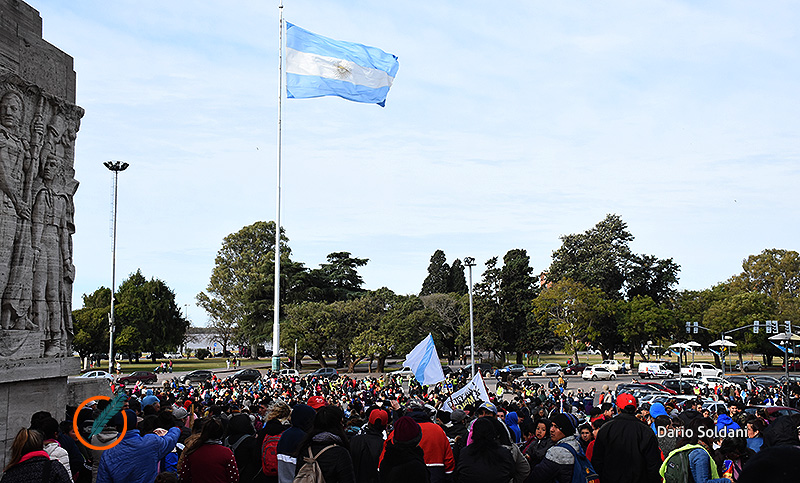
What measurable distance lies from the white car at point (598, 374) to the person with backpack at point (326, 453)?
146 ft

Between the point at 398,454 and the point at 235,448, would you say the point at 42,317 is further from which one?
the point at 398,454

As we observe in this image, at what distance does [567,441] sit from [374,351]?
4517 cm

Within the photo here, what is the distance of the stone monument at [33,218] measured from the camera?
11031 mm

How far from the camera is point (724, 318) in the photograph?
57000mm

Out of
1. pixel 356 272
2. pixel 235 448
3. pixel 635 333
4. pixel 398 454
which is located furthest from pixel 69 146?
pixel 356 272

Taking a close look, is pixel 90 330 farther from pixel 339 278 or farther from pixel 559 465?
pixel 559 465

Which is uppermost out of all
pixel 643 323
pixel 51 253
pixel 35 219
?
pixel 35 219

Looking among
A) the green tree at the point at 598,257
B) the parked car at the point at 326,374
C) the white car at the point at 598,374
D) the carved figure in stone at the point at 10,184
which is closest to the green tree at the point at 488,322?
the green tree at the point at 598,257

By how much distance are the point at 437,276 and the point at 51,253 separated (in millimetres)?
77922

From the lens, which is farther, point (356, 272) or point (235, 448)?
point (356, 272)

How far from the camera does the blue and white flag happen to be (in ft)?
52.1

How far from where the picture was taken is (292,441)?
5.98m

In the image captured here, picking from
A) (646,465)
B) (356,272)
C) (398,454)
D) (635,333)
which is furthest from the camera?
(356,272)

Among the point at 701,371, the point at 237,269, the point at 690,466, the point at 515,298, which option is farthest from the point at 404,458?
the point at 237,269
